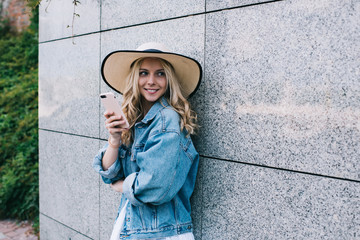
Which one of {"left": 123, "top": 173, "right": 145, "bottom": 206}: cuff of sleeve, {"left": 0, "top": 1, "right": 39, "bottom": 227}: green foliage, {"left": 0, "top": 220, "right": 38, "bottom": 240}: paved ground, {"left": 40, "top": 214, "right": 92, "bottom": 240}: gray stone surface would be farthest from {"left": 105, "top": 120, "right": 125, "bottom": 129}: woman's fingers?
{"left": 0, "top": 220, "right": 38, "bottom": 240}: paved ground

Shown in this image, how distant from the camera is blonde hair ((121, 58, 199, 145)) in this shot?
2.21m

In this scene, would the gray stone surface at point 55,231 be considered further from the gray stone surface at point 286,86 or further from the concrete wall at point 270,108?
the gray stone surface at point 286,86

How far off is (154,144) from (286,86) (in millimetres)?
A: 895

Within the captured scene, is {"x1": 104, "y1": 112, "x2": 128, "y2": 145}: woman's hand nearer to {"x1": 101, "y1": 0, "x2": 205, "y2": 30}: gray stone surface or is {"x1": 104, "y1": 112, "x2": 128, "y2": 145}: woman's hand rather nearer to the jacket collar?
the jacket collar

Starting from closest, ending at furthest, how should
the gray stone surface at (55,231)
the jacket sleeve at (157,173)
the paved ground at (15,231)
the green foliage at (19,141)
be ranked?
the jacket sleeve at (157,173), the gray stone surface at (55,231), the paved ground at (15,231), the green foliage at (19,141)

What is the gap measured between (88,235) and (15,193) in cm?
254

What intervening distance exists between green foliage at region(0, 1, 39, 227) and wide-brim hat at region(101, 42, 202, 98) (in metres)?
2.50

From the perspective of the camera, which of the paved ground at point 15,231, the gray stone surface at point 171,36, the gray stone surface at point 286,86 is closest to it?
the gray stone surface at point 286,86

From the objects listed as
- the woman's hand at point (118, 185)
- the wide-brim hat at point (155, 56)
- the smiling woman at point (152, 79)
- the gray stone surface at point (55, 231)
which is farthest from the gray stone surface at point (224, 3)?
the gray stone surface at point (55, 231)

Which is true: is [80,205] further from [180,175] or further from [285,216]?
[285,216]

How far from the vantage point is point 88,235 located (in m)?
3.64

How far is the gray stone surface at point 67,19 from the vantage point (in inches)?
140

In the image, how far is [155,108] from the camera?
2174 mm

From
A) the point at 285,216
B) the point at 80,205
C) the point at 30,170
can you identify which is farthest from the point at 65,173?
the point at 285,216
